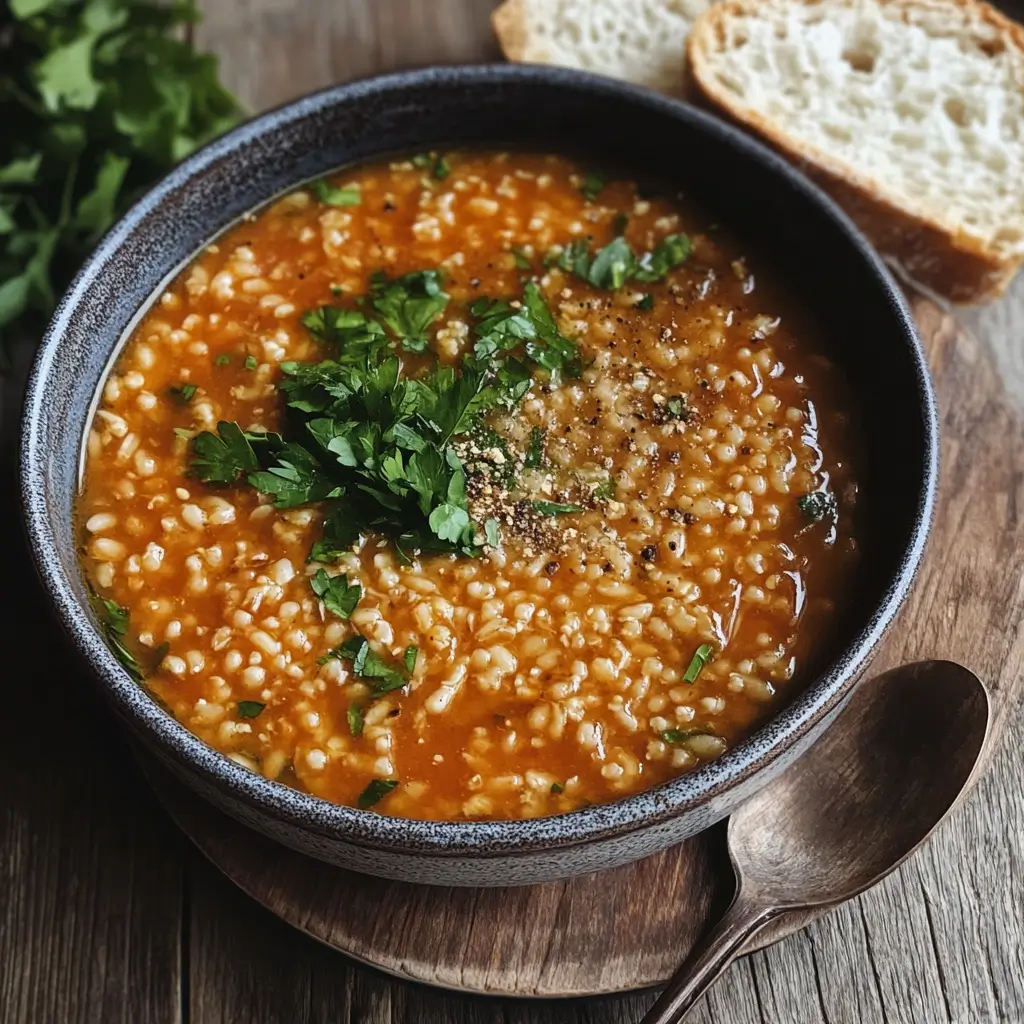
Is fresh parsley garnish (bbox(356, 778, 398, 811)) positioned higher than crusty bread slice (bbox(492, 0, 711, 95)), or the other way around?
crusty bread slice (bbox(492, 0, 711, 95))

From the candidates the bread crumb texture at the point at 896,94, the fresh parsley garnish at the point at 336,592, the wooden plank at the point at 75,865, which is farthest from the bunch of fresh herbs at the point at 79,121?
the bread crumb texture at the point at 896,94

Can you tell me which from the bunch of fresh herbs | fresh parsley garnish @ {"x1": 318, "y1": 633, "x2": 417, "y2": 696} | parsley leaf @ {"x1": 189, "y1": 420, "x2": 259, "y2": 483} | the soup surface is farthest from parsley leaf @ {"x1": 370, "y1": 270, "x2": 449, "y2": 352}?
the bunch of fresh herbs

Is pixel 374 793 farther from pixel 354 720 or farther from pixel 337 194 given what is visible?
pixel 337 194

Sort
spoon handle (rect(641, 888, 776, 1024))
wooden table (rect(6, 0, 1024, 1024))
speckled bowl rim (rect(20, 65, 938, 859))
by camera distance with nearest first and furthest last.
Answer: speckled bowl rim (rect(20, 65, 938, 859)), spoon handle (rect(641, 888, 776, 1024)), wooden table (rect(6, 0, 1024, 1024))

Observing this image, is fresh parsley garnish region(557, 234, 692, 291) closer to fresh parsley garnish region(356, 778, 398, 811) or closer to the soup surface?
the soup surface

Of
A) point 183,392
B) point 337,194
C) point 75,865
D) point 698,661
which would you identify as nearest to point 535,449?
point 698,661

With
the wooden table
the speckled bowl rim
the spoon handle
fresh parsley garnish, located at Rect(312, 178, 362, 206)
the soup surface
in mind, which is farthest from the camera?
fresh parsley garnish, located at Rect(312, 178, 362, 206)

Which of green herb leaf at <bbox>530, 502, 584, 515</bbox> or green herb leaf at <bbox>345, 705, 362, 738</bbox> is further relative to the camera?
green herb leaf at <bbox>530, 502, 584, 515</bbox>

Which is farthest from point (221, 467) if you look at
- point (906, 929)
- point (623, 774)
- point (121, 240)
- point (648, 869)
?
point (906, 929)
